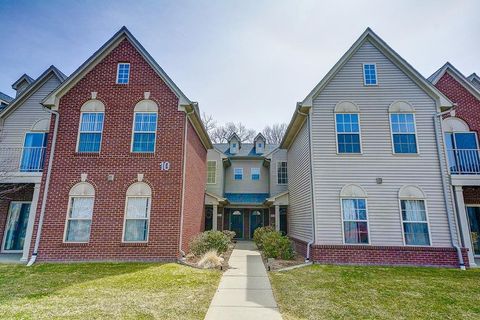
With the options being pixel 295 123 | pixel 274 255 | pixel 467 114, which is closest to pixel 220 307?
pixel 274 255

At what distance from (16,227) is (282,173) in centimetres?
1764

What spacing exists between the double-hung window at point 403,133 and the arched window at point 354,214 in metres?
2.63

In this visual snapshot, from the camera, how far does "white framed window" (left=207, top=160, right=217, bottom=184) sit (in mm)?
22172

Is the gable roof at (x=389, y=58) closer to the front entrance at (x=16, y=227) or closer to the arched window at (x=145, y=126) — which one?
the arched window at (x=145, y=126)

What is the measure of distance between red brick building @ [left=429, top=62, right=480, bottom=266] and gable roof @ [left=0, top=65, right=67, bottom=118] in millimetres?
20179

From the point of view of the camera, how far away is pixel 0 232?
44.5 ft

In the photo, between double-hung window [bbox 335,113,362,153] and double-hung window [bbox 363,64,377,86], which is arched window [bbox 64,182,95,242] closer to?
double-hung window [bbox 335,113,362,153]

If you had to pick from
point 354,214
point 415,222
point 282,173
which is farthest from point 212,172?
point 415,222

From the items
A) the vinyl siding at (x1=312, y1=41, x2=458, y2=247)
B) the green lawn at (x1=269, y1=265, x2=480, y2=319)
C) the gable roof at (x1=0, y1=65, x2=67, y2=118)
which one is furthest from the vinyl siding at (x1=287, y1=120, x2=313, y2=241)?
the gable roof at (x1=0, y1=65, x2=67, y2=118)

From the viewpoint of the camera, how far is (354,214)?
11.2 metres

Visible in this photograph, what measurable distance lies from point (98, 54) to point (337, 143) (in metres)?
11.8

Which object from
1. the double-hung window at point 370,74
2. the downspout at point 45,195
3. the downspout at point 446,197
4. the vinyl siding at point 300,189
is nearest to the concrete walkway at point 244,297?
the vinyl siding at point 300,189

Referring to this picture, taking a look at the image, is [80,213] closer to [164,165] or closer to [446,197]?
[164,165]

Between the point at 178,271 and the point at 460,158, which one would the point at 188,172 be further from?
the point at 460,158
